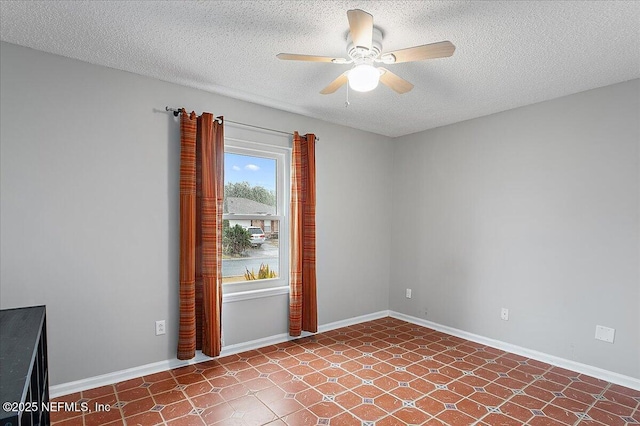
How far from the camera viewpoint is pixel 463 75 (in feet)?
9.34

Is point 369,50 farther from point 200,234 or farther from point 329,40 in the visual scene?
point 200,234

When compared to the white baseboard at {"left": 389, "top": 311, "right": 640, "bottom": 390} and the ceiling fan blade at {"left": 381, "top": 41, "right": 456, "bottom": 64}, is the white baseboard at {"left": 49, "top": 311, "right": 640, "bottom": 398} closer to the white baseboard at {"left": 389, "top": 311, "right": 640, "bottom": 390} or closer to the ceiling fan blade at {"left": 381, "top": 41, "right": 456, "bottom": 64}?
the white baseboard at {"left": 389, "top": 311, "right": 640, "bottom": 390}

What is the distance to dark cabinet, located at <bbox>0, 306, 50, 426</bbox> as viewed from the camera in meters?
1.11

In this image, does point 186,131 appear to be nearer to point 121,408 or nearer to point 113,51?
point 113,51

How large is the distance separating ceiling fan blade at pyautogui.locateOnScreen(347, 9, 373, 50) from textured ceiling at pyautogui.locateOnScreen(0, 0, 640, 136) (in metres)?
0.21

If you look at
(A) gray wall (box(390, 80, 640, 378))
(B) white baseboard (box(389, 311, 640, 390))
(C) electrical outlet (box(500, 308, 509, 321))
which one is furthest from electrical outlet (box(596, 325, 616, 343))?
(C) electrical outlet (box(500, 308, 509, 321))

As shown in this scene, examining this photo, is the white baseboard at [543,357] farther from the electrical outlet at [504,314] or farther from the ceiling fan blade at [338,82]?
the ceiling fan blade at [338,82]

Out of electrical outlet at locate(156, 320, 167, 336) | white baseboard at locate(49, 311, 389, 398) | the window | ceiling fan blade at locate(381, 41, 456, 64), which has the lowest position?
white baseboard at locate(49, 311, 389, 398)

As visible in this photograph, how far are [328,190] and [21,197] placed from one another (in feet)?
9.31

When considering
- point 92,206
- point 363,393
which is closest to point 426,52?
point 363,393

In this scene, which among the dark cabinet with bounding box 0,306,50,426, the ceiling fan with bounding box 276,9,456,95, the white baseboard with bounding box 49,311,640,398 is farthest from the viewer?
the white baseboard with bounding box 49,311,640,398

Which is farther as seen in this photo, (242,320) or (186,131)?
(242,320)

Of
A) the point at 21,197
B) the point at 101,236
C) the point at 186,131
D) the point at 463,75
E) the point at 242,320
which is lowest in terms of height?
the point at 242,320

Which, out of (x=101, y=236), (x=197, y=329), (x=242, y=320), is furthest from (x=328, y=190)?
(x=101, y=236)
